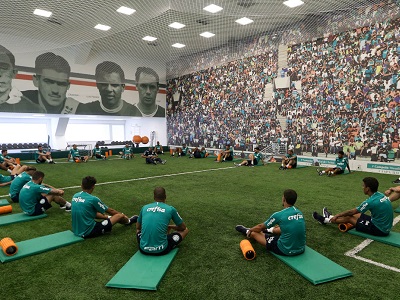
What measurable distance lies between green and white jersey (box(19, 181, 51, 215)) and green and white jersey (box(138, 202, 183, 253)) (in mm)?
2782

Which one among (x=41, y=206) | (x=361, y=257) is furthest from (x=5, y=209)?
(x=361, y=257)

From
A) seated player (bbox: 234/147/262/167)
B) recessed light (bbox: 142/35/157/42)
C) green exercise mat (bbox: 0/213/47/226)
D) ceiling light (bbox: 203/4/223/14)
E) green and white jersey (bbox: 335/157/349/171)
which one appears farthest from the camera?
seated player (bbox: 234/147/262/167)

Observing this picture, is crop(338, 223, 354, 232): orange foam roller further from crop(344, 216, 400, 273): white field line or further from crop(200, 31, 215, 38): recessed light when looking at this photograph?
crop(200, 31, 215, 38): recessed light

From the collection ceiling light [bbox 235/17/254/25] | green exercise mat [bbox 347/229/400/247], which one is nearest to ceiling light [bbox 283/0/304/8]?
ceiling light [bbox 235/17/254/25]

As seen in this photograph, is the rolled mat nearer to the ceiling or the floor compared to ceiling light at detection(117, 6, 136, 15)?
nearer to the floor

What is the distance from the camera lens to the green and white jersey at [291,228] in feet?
11.2

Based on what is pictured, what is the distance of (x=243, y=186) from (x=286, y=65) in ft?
27.3

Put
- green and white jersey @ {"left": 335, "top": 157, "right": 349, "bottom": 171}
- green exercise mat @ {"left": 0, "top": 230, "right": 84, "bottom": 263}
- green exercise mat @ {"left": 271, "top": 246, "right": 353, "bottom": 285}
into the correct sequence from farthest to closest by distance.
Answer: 1. green and white jersey @ {"left": 335, "top": 157, "right": 349, "bottom": 171}
2. green exercise mat @ {"left": 0, "top": 230, "right": 84, "bottom": 263}
3. green exercise mat @ {"left": 271, "top": 246, "right": 353, "bottom": 285}

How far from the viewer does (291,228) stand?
135 inches

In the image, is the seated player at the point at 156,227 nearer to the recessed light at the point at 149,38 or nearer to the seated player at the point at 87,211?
the seated player at the point at 87,211

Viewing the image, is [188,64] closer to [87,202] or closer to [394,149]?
[394,149]

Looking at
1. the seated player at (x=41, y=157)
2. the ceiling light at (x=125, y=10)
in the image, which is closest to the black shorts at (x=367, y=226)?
the ceiling light at (x=125, y=10)

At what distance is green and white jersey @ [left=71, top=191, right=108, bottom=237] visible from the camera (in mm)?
4090

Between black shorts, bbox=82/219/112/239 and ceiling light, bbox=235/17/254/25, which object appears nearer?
black shorts, bbox=82/219/112/239
